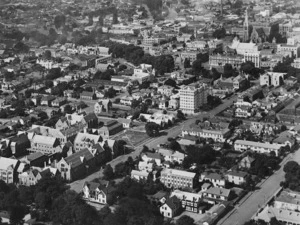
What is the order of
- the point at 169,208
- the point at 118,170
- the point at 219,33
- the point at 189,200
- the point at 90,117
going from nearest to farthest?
the point at 169,208 < the point at 189,200 < the point at 118,170 < the point at 90,117 < the point at 219,33

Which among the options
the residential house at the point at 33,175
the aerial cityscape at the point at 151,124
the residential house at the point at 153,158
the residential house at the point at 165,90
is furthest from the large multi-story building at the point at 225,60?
the residential house at the point at 33,175

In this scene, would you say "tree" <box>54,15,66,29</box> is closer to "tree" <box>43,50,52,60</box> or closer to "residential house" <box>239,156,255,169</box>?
"tree" <box>43,50,52,60</box>

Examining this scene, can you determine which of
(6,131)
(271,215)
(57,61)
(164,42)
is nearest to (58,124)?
(6,131)

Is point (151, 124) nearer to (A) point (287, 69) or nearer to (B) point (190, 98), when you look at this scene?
(B) point (190, 98)

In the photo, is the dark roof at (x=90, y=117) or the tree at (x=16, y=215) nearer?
the tree at (x=16, y=215)

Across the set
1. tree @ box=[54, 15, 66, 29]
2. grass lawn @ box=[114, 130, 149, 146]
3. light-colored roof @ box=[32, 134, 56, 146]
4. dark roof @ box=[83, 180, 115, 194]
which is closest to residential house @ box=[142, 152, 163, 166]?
grass lawn @ box=[114, 130, 149, 146]

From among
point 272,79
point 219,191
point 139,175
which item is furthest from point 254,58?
point 219,191

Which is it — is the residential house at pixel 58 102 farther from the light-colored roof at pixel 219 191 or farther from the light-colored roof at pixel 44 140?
the light-colored roof at pixel 219 191
